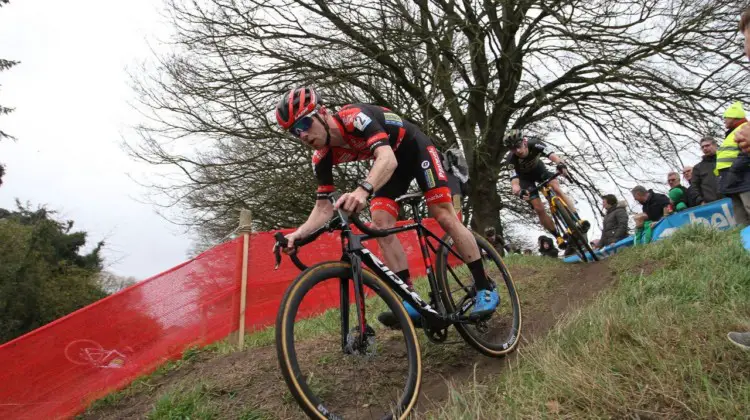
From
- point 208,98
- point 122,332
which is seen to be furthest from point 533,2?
point 122,332

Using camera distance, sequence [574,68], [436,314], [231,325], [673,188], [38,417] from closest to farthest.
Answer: [436,314] → [38,417] → [231,325] → [673,188] → [574,68]

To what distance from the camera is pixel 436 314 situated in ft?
10.5

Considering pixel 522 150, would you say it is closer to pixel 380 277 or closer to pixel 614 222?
pixel 614 222

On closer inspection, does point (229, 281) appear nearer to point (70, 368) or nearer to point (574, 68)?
point (70, 368)

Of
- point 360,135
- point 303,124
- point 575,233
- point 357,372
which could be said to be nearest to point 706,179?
point 575,233

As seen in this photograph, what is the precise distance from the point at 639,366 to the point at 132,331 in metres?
4.67

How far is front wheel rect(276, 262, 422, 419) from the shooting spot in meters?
2.29

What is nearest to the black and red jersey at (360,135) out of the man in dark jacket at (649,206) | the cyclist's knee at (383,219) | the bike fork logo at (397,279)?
the cyclist's knee at (383,219)

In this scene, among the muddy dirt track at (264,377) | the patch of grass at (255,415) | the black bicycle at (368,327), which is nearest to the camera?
the black bicycle at (368,327)

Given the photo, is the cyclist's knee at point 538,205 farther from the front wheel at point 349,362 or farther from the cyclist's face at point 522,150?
the front wheel at point 349,362

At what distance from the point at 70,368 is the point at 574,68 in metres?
12.3

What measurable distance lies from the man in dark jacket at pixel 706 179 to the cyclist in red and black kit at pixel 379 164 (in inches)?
248

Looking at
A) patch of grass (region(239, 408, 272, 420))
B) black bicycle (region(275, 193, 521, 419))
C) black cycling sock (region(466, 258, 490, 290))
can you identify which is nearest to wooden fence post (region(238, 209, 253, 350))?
black bicycle (region(275, 193, 521, 419))

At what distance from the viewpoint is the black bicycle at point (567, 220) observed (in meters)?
7.40
